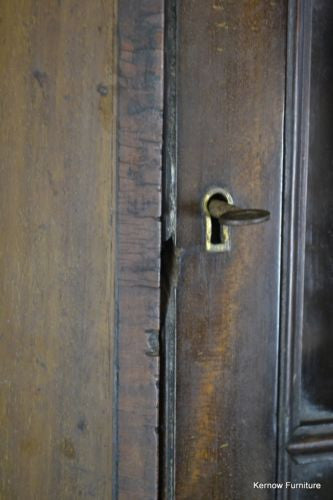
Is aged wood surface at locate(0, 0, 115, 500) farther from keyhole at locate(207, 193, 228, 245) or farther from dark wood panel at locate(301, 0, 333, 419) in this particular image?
dark wood panel at locate(301, 0, 333, 419)

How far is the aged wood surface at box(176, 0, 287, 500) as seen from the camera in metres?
0.60

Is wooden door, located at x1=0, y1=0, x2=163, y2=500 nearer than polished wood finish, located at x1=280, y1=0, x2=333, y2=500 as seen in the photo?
Yes

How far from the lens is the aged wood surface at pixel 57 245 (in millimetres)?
525

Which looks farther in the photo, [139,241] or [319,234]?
[319,234]

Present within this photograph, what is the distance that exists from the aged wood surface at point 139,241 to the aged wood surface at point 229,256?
76 millimetres

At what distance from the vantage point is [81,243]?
0.54 meters

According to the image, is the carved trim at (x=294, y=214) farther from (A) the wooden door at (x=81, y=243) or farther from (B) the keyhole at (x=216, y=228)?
(A) the wooden door at (x=81, y=243)

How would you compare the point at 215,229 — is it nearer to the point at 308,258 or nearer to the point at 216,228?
the point at 216,228

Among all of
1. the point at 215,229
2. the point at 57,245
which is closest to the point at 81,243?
the point at 57,245

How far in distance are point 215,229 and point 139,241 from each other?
0.13 meters

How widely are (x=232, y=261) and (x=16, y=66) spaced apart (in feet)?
1.08

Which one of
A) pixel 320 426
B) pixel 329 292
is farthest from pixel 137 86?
pixel 320 426

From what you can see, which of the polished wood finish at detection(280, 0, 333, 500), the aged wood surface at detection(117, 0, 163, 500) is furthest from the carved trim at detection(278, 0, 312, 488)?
the aged wood surface at detection(117, 0, 163, 500)

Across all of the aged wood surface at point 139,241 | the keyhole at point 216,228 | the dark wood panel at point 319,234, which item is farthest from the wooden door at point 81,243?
the dark wood panel at point 319,234
